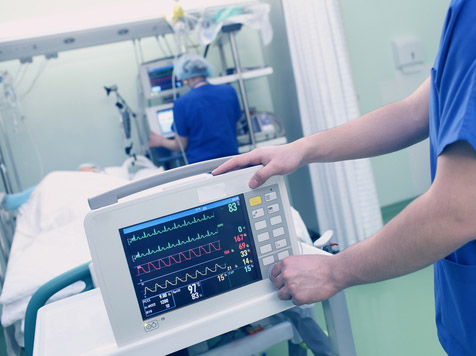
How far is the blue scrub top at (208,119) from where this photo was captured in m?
2.70

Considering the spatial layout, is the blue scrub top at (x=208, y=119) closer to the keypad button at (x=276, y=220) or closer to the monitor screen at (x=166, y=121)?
the monitor screen at (x=166, y=121)

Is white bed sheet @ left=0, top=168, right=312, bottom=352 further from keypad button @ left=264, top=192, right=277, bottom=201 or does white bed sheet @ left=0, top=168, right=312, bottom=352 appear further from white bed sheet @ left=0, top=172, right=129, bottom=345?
keypad button @ left=264, top=192, right=277, bottom=201

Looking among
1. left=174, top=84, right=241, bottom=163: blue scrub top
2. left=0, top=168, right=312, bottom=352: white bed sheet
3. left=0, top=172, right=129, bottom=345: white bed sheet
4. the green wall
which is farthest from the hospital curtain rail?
left=0, top=172, right=129, bottom=345: white bed sheet

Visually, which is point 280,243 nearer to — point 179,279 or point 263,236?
point 263,236

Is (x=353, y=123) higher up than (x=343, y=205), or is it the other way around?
(x=353, y=123)

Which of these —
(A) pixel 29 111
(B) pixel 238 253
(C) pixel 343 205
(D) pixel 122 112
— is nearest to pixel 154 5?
(D) pixel 122 112

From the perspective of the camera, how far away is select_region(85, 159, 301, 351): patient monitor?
0.69 m

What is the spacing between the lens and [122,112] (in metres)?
3.02

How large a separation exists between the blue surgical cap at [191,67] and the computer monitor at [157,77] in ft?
0.95

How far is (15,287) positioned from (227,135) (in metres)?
1.55

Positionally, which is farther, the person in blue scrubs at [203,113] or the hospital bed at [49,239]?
the person in blue scrubs at [203,113]

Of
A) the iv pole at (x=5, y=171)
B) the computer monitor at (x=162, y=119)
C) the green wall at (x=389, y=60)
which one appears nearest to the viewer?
the iv pole at (x=5, y=171)

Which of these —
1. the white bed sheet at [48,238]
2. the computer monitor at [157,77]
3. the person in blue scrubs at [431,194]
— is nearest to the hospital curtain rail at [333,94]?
the computer monitor at [157,77]

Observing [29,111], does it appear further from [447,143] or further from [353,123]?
[447,143]
